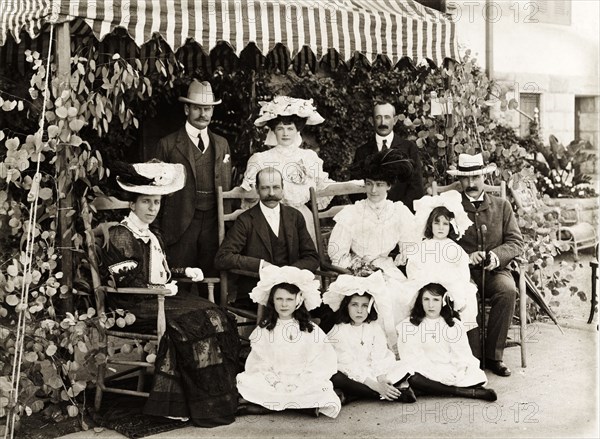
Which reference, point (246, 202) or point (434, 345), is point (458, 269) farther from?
point (246, 202)

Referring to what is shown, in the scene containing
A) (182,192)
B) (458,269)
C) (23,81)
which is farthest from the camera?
(23,81)

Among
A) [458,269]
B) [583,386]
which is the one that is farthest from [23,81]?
[583,386]

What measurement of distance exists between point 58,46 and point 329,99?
5.19 m

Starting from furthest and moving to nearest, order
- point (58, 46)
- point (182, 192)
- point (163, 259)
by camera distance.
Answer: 1. point (182, 192)
2. point (163, 259)
3. point (58, 46)

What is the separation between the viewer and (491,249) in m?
6.27

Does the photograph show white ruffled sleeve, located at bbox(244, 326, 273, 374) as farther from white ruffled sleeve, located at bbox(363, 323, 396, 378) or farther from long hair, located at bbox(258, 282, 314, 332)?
white ruffled sleeve, located at bbox(363, 323, 396, 378)

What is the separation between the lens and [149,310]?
5.17m

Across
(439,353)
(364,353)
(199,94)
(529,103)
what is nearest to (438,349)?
(439,353)

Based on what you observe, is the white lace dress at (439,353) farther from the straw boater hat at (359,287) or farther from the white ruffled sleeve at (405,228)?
the white ruffled sleeve at (405,228)

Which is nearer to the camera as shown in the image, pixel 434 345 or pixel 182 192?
pixel 434 345

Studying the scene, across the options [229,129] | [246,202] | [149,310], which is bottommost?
[149,310]

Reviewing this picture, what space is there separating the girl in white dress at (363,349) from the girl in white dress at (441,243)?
1.77 ft

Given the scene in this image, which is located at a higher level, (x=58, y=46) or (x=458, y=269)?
(x=58, y=46)

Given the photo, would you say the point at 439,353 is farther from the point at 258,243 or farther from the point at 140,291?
the point at 140,291
